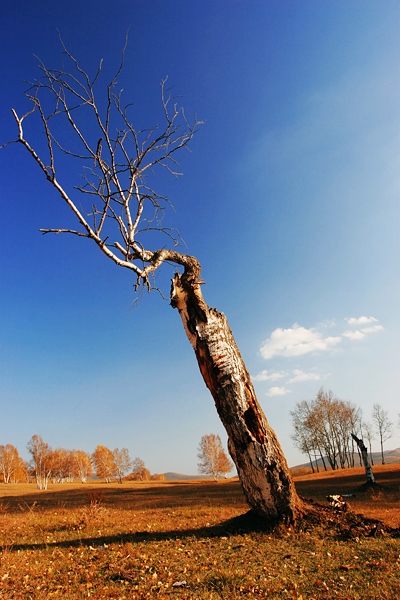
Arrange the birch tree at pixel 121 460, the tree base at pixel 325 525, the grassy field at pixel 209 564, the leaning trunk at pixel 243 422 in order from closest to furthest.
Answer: the grassy field at pixel 209 564 < the tree base at pixel 325 525 < the leaning trunk at pixel 243 422 < the birch tree at pixel 121 460

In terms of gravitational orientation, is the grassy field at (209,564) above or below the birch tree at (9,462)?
above

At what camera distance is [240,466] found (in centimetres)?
734

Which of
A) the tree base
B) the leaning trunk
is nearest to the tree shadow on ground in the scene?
the tree base

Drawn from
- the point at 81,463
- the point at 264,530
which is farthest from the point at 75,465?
the point at 264,530

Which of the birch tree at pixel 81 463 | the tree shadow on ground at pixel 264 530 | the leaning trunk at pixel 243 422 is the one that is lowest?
the birch tree at pixel 81 463

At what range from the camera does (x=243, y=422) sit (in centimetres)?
729

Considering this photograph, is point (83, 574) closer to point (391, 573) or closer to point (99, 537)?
point (99, 537)

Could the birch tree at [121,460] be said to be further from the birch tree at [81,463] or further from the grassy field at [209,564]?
the grassy field at [209,564]

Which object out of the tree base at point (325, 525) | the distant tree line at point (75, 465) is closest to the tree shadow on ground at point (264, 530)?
the tree base at point (325, 525)

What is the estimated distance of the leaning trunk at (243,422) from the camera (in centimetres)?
712

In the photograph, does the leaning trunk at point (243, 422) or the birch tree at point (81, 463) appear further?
the birch tree at point (81, 463)

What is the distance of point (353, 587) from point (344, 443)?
59.7 meters

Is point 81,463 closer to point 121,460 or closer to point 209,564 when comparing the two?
point 121,460

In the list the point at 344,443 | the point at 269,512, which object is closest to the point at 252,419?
the point at 269,512
